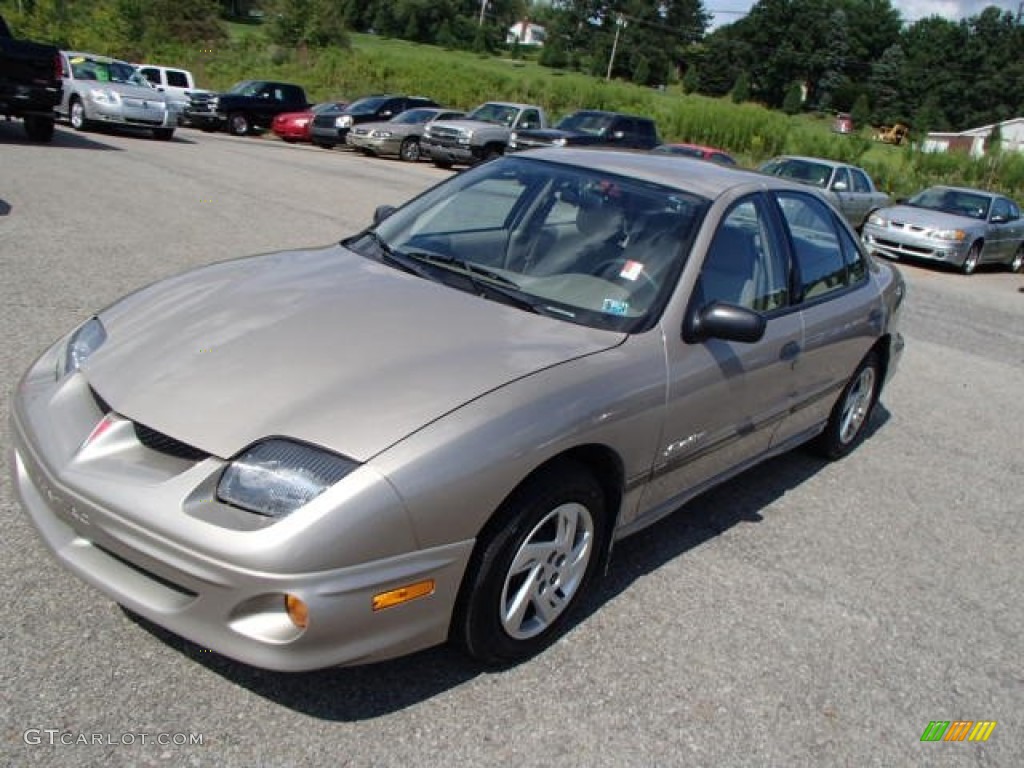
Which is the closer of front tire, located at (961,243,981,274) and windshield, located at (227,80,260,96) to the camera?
front tire, located at (961,243,981,274)

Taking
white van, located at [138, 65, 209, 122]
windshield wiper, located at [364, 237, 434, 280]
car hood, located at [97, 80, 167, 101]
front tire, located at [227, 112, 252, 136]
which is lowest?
front tire, located at [227, 112, 252, 136]

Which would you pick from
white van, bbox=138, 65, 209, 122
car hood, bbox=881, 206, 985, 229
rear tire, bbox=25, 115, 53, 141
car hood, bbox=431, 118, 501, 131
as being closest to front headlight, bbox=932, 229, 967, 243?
car hood, bbox=881, 206, 985, 229

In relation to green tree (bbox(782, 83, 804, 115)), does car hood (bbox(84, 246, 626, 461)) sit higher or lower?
lower

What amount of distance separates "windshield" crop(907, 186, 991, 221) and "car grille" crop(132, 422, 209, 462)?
1622cm

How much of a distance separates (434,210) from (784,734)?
2.65m

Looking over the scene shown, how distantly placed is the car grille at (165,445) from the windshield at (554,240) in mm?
1303

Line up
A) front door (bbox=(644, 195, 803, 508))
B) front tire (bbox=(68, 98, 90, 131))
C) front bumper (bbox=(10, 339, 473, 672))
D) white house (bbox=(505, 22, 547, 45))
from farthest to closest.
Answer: white house (bbox=(505, 22, 547, 45)) < front tire (bbox=(68, 98, 90, 131)) < front door (bbox=(644, 195, 803, 508)) < front bumper (bbox=(10, 339, 473, 672))

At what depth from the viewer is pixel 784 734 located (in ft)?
9.38

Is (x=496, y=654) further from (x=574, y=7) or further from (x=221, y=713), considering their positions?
(x=574, y=7)

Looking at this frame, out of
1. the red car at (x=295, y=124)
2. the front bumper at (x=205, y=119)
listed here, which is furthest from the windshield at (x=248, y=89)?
the front bumper at (x=205, y=119)

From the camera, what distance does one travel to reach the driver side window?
3.65 metres

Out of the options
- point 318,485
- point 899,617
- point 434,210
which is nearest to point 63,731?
point 318,485

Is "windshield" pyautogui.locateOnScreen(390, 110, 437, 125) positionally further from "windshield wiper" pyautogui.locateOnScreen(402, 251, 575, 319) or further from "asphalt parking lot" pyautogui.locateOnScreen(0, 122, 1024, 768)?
"windshield wiper" pyautogui.locateOnScreen(402, 251, 575, 319)

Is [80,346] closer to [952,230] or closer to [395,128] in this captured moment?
[952,230]
